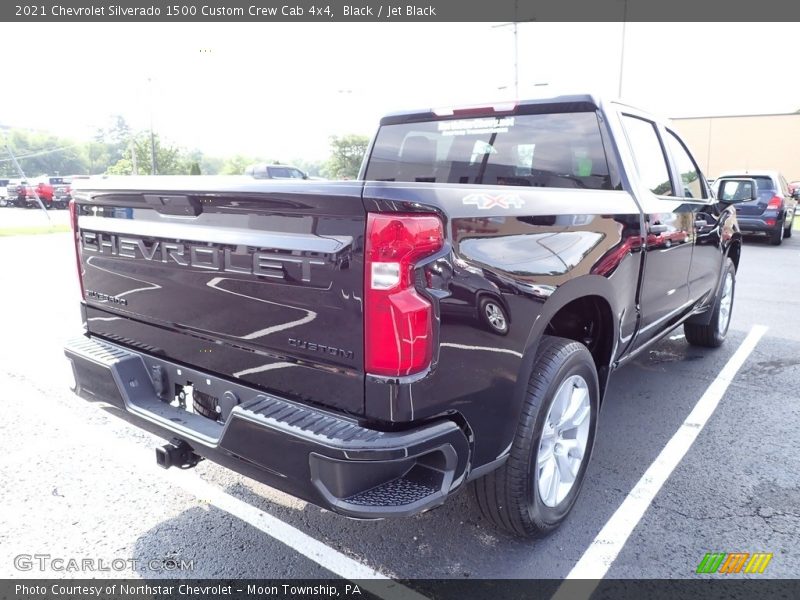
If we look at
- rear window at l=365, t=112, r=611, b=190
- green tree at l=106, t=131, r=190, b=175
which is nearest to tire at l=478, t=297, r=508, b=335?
rear window at l=365, t=112, r=611, b=190

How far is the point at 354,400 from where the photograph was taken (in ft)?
6.49

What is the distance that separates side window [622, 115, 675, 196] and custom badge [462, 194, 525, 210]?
4.92ft

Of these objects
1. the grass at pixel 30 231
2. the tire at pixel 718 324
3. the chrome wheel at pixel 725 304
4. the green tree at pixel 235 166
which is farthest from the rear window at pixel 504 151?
the green tree at pixel 235 166

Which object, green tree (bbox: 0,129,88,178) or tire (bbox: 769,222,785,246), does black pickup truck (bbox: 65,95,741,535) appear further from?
green tree (bbox: 0,129,88,178)

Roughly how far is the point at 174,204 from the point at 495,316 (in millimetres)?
1296

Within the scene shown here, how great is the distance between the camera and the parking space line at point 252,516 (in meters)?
2.43

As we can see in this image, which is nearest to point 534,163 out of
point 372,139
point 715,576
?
point 372,139


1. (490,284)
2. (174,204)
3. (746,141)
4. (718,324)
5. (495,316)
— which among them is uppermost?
(746,141)

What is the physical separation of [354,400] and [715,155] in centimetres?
5224

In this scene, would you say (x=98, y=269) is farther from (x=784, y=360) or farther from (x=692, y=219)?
(x=784, y=360)

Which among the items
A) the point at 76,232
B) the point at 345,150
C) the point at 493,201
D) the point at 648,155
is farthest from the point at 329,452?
the point at 345,150

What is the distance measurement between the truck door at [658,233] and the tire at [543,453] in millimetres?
923

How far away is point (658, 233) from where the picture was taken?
3426 millimetres

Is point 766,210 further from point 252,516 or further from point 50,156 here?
point 50,156
